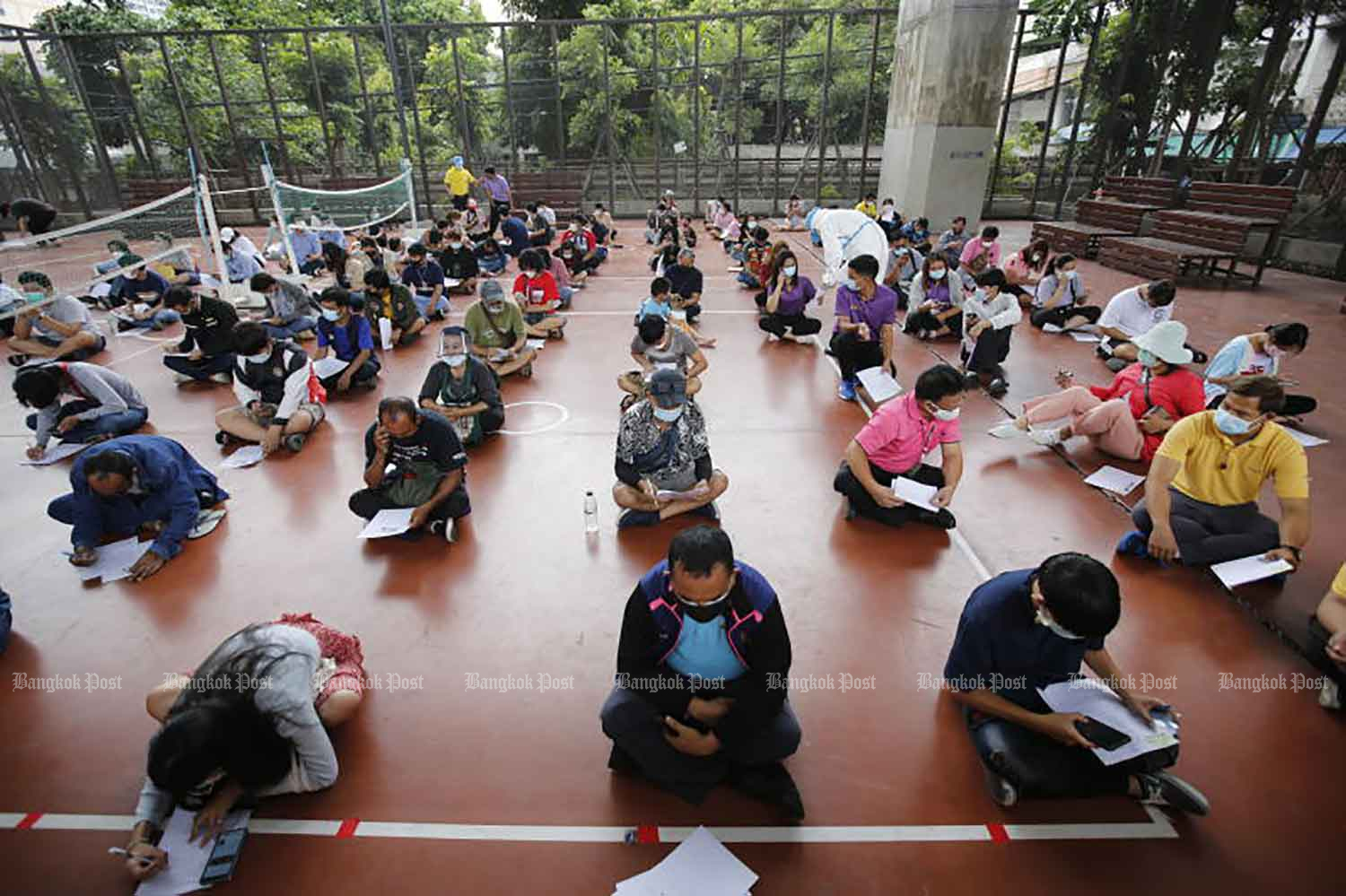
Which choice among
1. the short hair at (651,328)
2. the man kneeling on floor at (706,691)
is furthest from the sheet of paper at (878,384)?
the man kneeling on floor at (706,691)

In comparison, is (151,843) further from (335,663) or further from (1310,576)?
(1310,576)

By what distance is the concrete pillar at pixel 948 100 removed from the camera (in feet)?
46.0

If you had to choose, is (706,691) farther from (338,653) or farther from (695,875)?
(338,653)

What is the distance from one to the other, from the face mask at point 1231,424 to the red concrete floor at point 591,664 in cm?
91

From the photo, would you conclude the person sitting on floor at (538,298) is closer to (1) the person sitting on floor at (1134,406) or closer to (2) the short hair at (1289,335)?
(1) the person sitting on floor at (1134,406)

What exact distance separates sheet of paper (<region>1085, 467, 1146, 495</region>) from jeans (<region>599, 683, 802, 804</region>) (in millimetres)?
3687

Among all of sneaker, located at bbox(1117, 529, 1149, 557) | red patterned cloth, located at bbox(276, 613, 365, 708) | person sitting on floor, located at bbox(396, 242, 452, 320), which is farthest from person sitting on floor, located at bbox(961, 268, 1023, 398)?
person sitting on floor, located at bbox(396, 242, 452, 320)

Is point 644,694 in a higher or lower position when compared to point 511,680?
higher

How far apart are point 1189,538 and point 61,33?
89.2 ft

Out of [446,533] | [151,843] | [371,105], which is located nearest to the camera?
[151,843]

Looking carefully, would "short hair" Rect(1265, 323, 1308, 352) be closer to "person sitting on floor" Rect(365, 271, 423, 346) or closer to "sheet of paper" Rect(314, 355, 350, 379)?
"sheet of paper" Rect(314, 355, 350, 379)

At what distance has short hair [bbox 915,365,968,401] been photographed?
3916 mm

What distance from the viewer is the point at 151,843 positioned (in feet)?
8.14

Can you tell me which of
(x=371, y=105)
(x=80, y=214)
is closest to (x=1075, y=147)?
(x=371, y=105)
